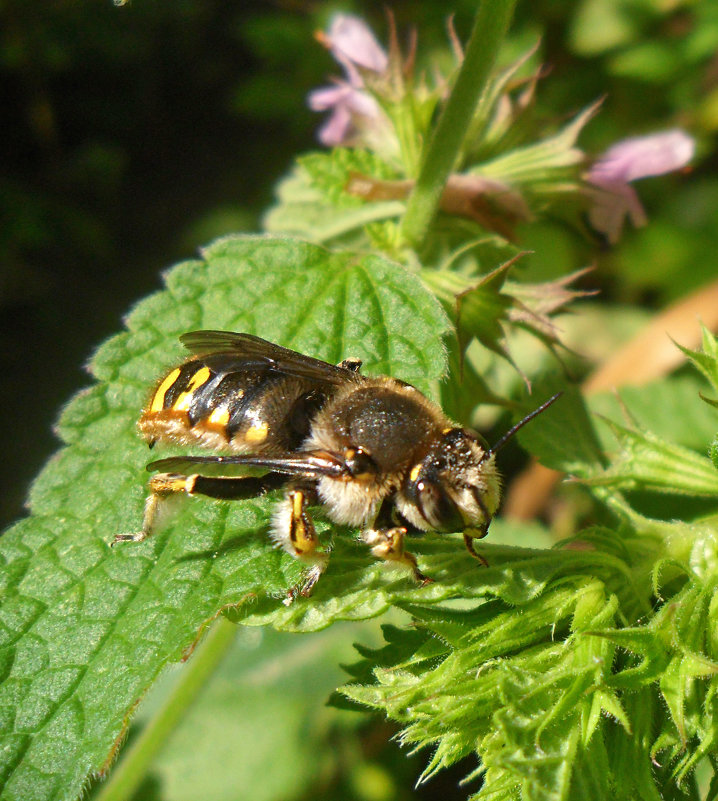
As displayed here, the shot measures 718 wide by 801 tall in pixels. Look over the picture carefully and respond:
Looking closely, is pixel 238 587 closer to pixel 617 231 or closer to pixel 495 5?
pixel 495 5

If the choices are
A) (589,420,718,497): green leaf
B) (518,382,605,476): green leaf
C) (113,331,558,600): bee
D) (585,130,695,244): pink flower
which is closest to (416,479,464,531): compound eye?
(113,331,558,600): bee

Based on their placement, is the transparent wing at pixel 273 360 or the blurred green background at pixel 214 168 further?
the blurred green background at pixel 214 168

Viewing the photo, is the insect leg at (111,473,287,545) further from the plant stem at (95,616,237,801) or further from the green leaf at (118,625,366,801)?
the green leaf at (118,625,366,801)

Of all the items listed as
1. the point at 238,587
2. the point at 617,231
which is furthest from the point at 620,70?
the point at 238,587

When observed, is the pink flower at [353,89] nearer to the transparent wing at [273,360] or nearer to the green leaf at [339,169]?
the green leaf at [339,169]

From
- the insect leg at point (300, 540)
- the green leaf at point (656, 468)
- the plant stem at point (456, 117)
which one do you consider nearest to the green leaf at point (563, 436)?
the green leaf at point (656, 468)

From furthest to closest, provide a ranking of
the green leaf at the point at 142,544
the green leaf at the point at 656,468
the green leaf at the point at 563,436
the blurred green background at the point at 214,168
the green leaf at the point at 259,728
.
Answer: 1. the blurred green background at the point at 214,168
2. the green leaf at the point at 259,728
3. the green leaf at the point at 563,436
4. the green leaf at the point at 656,468
5. the green leaf at the point at 142,544
